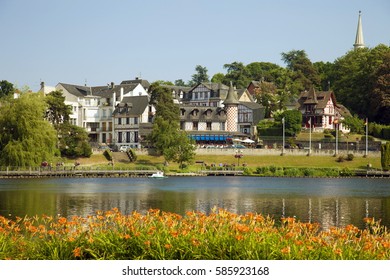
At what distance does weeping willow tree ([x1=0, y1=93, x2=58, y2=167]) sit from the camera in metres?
63.2

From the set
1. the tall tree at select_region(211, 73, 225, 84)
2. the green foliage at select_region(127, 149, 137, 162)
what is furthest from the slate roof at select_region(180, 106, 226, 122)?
the tall tree at select_region(211, 73, 225, 84)

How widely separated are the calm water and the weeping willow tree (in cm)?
676

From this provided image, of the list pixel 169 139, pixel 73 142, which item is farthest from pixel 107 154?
pixel 169 139

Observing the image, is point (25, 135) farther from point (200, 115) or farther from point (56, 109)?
point (200, 115)

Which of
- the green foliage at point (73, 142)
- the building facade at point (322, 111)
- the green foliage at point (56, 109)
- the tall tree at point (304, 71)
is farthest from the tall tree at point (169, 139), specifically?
the tall tree at point (304, 71)

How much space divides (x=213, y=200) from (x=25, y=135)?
2743 cm

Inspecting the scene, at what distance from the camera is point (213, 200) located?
1651 inches

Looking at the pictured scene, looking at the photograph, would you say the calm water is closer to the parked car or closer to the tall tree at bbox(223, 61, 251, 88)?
the parked car

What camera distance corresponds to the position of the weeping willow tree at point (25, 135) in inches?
2490

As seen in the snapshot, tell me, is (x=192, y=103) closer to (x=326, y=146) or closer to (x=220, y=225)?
(x=326, y=146)

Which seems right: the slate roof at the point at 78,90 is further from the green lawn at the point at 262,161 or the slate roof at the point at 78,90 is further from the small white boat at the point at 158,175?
the small white boat at the point at 158,175

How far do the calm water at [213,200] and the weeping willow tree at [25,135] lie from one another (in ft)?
22.2

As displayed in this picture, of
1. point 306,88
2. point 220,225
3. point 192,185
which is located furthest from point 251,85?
point 220,225
